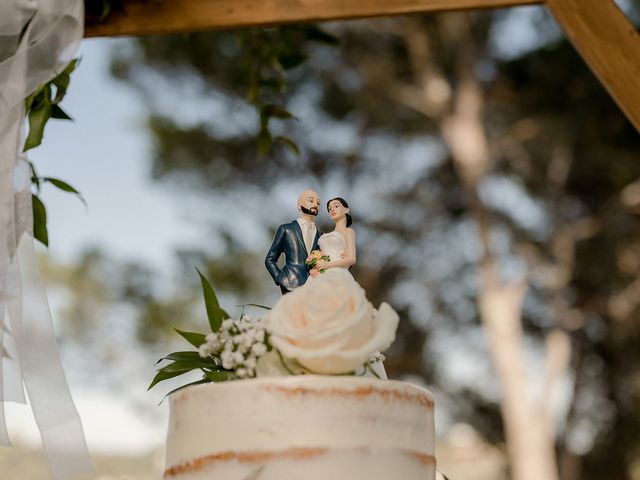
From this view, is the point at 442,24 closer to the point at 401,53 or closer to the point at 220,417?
the point at 401,53

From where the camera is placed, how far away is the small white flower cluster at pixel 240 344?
3.47ft

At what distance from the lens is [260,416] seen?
3.30 feet

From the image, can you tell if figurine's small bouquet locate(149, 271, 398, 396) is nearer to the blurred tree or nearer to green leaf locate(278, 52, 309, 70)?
green leaf locate(278, 52, 309, 70)

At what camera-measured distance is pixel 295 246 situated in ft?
4.26

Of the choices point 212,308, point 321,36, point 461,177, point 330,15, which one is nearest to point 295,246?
point 212,308

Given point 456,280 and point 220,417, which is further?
point 456,280

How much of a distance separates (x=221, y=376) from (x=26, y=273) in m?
0.47

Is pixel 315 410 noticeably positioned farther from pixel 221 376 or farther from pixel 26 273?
pixel 26 273

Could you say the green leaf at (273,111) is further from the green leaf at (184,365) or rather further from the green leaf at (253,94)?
the green leaf at (184,365)

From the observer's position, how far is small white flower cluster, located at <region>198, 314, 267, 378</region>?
1.06 m

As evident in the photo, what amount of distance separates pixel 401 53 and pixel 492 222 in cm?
154

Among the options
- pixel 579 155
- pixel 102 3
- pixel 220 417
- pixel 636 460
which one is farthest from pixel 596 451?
pixel 220 417

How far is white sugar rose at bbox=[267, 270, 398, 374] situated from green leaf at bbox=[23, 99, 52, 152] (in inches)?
27.8

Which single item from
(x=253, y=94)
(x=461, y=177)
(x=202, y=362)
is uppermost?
(x=461, y=177)
